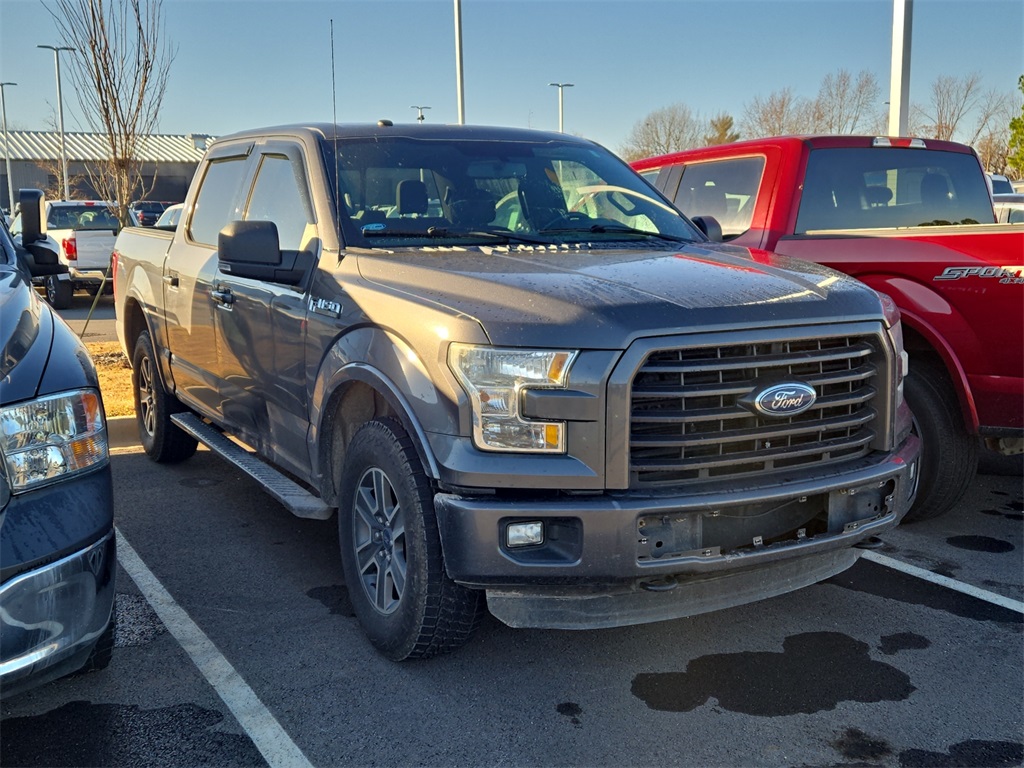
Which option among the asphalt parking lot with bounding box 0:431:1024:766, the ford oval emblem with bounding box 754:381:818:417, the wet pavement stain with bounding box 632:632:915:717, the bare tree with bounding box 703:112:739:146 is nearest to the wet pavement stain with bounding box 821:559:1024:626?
the asphalt parking lot with bounding box 0:431:1024:766

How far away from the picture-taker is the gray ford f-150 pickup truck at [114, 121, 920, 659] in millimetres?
2982

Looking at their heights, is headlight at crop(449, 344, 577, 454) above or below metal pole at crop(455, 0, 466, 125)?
below

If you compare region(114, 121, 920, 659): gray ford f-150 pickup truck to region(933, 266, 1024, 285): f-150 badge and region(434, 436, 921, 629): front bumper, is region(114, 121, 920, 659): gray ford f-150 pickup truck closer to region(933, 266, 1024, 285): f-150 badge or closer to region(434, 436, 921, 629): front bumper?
region(434, 436, 921, 629): front bumper

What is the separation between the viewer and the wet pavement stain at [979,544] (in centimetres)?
484

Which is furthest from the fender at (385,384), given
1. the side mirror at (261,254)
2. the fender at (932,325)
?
the fender at (932,325)

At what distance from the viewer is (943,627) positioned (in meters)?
3.87

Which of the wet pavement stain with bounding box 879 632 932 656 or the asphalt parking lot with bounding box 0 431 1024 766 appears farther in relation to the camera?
the wet pavement stain with bounding box 879 632 932 656

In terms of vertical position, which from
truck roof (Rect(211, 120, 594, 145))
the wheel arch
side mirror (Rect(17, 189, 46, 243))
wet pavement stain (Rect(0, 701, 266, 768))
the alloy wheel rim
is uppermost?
truck roof (Rect(211, 120, 594, 145))

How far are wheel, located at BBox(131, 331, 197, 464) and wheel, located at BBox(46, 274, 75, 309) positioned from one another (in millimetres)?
10911

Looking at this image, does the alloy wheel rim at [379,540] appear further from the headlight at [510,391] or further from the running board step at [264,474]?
the headlight at [510,391]

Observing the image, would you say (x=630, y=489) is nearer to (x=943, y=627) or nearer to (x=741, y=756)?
(x=741, y=756)

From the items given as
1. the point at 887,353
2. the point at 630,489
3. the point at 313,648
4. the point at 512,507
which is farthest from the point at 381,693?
the point at 887,353

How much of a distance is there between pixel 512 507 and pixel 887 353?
5.03 ft

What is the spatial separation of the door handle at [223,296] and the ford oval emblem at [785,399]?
2664 mm
